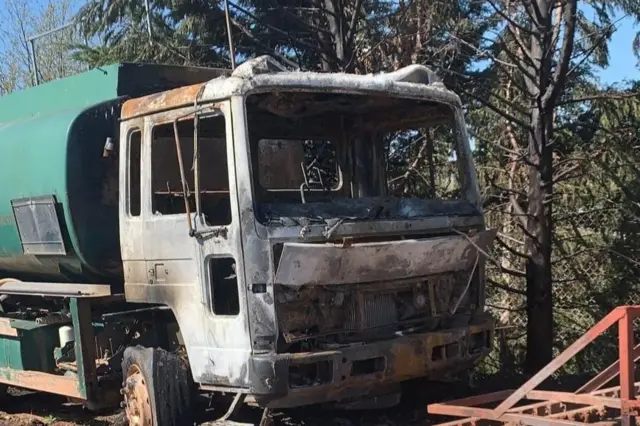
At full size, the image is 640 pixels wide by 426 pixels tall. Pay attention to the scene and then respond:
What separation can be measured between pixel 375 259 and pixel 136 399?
6.88 ft

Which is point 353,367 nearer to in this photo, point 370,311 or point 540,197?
point 370,311

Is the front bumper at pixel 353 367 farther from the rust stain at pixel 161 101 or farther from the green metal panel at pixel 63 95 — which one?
the green metal panel at pixel 63 95

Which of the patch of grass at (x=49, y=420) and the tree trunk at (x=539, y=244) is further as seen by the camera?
the tree trunk at (x=539, y=244)

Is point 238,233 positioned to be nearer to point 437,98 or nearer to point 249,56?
point 437,98

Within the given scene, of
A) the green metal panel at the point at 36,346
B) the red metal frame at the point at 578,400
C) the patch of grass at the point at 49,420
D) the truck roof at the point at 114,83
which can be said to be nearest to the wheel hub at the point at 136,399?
the green metal panel at the point at 36,346

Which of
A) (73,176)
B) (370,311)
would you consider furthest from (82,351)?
(370,311)

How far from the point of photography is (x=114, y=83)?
22.4 ft

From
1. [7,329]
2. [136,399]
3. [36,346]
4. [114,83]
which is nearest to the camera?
[136,399]

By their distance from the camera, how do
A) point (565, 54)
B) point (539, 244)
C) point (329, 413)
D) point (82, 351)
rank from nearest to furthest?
point (82, 351), point (329, 413), point (565, 54), point (539, 244)

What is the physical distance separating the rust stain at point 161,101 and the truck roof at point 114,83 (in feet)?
1.68

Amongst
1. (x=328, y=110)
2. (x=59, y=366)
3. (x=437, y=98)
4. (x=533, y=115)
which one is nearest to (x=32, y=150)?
(x=59, y=366)

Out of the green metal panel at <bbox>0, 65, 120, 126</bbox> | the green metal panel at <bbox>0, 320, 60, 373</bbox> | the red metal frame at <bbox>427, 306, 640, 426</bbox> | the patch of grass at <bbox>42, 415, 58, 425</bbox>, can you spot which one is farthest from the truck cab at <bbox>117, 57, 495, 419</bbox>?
the patch of grass at <bbox>42, 415, 58, 425</bbox>

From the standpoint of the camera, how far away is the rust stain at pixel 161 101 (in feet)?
18.5

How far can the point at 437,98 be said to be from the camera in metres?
6.24
